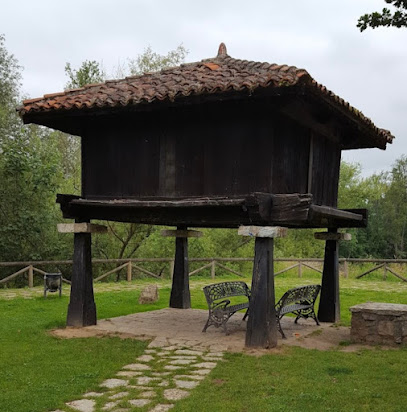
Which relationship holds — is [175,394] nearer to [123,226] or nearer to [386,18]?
[386,18]

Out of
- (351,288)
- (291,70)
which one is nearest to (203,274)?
(351,288)

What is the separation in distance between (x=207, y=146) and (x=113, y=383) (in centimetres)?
370

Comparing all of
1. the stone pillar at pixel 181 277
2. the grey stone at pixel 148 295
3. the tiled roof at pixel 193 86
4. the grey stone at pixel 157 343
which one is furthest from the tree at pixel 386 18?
the grey stone at pixel 148 295

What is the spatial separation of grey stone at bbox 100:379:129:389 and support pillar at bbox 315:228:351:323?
18.3ft

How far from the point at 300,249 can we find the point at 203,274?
843 cm

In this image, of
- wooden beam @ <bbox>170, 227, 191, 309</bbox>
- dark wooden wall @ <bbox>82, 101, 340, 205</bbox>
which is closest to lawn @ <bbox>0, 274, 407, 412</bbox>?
dark wooden wall @ <bbox>82, 101, 340, 205</bbox>

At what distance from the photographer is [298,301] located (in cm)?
923

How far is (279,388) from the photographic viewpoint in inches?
222

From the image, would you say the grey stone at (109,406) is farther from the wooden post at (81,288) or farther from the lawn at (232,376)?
the wooden post at (81,288)

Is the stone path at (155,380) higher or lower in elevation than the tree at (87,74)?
lower

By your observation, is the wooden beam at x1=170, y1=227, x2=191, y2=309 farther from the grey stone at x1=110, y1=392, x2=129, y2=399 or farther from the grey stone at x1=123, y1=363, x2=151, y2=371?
the grey stone at x1=110, y1=392, x2=129, y2=399

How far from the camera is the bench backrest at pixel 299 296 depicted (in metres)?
8.29

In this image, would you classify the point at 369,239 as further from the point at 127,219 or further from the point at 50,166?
the point at 127,219

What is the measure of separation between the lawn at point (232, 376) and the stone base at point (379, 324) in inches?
12.3
